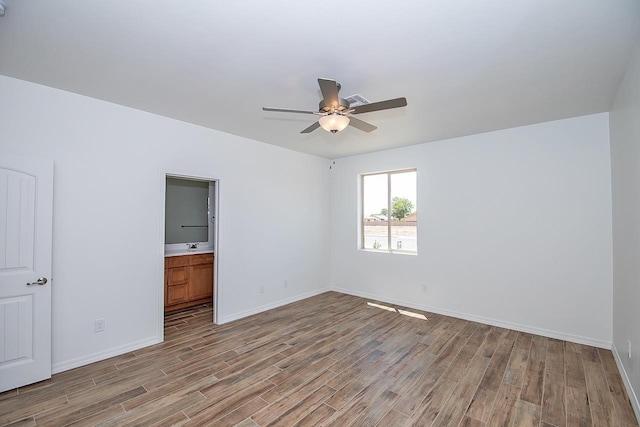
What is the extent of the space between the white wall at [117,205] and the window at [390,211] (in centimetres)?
209

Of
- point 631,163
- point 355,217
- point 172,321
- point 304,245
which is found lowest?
point 172,321

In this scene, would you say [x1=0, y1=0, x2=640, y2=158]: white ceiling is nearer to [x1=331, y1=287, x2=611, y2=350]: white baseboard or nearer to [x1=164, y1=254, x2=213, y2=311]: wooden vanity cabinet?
[x1=164, y1=254, x2=213, y2=311]: wooden vanity cabinet

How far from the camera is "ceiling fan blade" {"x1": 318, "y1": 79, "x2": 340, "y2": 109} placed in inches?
78.0

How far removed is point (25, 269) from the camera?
2.57m

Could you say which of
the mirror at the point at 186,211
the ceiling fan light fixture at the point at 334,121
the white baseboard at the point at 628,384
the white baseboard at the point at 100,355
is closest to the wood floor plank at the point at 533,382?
the white baseboard at the point at 628,384

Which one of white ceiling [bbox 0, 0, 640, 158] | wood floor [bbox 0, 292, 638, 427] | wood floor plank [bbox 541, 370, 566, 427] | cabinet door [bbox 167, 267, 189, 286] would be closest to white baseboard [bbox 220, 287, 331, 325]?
wood floor [bbox 0, 292, 638, 427]

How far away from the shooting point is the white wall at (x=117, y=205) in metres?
2.79

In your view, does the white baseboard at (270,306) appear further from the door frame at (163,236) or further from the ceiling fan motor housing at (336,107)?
the ceiling fan motor housing at (336,107)

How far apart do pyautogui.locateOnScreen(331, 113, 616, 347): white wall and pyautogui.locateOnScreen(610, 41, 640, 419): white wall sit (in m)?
0.22

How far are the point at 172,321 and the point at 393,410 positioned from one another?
11.0 ft

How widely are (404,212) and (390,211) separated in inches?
10.7

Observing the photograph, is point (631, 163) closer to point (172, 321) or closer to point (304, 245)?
point (304, 245)

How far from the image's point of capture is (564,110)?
3273 mm

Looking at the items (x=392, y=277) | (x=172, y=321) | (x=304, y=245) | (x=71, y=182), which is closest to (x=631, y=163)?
(x=392, y=277)
